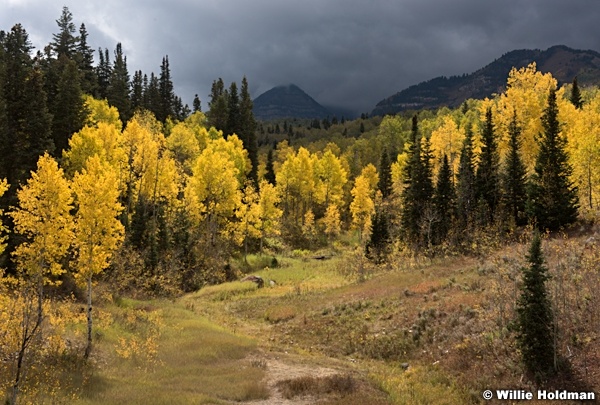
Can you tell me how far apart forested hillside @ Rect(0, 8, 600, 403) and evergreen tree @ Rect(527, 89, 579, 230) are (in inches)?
4.7

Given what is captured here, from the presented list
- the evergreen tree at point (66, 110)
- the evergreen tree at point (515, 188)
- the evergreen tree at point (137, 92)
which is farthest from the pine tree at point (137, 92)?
the evergreen tree at point (515, 188)

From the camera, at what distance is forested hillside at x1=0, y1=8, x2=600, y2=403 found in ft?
63.4

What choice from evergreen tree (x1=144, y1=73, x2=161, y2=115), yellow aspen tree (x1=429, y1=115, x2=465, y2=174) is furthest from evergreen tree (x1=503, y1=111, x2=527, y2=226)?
evergreen tree (x1=144, y1=73, x2=161, y2=115)

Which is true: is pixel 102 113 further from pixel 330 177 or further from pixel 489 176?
pixel 489 176

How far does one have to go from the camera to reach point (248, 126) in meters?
86.5

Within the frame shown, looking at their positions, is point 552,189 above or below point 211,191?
below

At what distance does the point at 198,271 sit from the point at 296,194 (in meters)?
35.7

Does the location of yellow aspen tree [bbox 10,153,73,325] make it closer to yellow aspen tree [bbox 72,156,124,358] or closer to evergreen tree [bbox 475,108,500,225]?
yellow aspen tree [bbox 72,156,124,358]

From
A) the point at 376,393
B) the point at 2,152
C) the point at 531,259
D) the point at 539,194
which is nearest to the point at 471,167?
the point at 539,194

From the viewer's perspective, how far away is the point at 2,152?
111 ft

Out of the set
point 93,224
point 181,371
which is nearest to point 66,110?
point 93,224

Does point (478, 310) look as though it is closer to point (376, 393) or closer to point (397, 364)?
point (397, 364)

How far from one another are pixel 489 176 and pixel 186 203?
3570 centimetres

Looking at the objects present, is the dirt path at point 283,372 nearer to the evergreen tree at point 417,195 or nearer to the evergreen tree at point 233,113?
the evergreen tree at point 417,195
